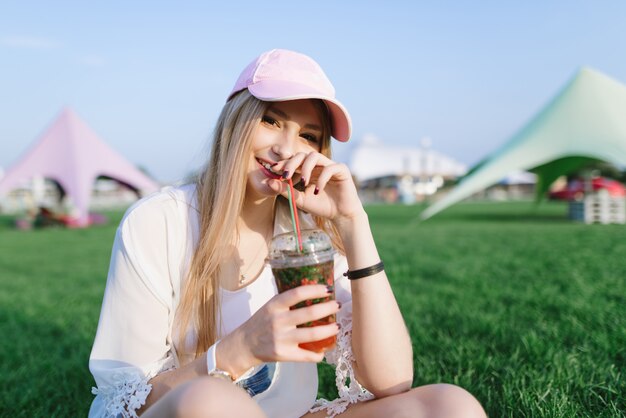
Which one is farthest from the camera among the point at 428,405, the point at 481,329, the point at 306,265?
the point at 481,329

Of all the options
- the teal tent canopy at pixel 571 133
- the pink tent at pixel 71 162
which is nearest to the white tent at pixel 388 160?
the pink tent at pixel 71 162

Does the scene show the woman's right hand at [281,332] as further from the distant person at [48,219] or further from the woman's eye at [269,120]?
the distant person at [48,219]

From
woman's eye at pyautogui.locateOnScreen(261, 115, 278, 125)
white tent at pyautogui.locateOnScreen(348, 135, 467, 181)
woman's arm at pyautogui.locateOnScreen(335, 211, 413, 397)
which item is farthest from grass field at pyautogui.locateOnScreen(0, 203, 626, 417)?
white tent at pyautogui.locateOnScreen(348, 135, 467, 181)

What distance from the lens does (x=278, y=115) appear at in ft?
4.65

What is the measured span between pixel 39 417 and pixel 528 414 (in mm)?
1645

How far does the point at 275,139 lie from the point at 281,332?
590 mm

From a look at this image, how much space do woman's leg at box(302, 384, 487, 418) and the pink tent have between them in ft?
41.7

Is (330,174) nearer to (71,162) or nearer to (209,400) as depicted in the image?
(209,400)

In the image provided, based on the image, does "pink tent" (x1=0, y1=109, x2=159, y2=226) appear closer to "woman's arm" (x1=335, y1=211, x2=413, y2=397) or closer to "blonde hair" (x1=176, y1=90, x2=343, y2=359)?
"blonde hair" (x1=176, y1=90, x2=343, y2=359)

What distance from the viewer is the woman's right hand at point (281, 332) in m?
0.98

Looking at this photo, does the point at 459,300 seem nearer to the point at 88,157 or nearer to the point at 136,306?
the point at 136,306

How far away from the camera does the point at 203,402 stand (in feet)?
2.97

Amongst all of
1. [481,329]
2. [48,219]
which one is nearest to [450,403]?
[481,329]

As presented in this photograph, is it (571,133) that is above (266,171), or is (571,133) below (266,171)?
above
